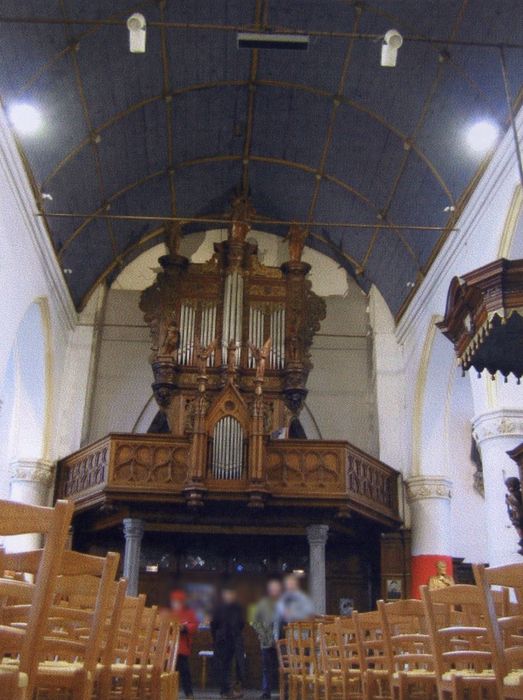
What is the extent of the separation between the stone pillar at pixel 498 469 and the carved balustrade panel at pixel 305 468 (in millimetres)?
2525

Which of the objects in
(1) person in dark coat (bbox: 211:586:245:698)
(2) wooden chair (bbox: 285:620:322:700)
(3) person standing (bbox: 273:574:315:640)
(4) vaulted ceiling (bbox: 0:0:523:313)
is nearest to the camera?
(2) wooden chair (bbox: 285:620:322:700)

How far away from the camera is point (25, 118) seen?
10.8 meters

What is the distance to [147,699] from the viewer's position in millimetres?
5375

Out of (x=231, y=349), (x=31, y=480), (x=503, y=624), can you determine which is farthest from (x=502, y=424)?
(x=503, y=624)

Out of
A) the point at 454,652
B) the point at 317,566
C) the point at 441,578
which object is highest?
the point at 317,566

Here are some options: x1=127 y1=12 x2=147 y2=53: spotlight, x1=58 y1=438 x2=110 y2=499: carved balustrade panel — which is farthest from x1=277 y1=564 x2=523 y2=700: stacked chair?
x1=58 y1=438 x2=110 y2=499: carved balustrade panel

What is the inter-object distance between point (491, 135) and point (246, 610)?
789 cm

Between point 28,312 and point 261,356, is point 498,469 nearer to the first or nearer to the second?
point 261,356

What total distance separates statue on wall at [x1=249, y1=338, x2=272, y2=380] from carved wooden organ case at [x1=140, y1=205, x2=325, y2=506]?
2 centimetres

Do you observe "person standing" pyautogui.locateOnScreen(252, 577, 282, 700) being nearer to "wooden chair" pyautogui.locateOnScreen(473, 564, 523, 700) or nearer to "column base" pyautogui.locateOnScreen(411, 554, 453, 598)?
"column base" pyautogui.locateOnScreen(411, 554, 453, 598)

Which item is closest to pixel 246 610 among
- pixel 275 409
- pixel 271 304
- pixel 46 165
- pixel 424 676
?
pixel 275 409

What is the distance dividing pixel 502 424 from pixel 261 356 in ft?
14.9

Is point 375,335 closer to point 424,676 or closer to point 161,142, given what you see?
point 161,142

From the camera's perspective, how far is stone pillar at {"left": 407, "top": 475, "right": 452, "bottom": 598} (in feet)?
46.8
